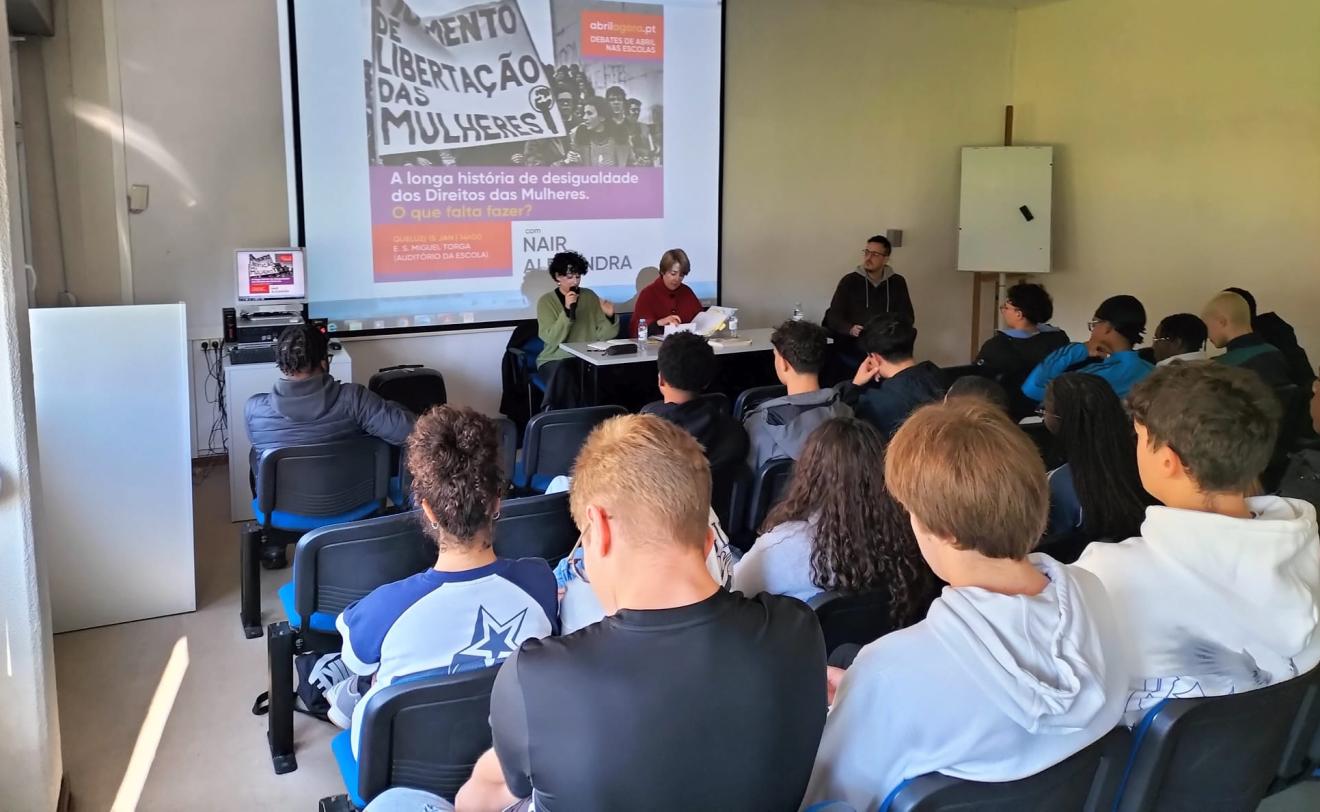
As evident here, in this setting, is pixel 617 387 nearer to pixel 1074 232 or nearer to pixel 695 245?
pixel 695 245

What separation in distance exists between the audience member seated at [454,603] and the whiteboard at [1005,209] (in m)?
6.42

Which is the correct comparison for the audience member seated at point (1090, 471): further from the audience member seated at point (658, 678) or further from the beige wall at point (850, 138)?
the beige wall at point (850, 138)

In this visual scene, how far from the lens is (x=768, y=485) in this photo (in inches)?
122

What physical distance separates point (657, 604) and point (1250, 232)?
656cm

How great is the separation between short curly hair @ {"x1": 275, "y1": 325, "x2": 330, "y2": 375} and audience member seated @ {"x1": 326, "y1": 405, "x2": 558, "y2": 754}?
156cm

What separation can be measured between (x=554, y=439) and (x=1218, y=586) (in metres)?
2.48

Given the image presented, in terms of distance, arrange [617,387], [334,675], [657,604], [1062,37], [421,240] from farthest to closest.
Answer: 1. [1062,37]
2. [421,240]
3. [617,387]
4. [334,675]
5. [657,604]

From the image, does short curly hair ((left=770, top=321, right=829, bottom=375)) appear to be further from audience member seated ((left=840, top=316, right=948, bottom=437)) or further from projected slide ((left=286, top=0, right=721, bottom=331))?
projected slide ((left=286, top=0, right=721, bottom=331))

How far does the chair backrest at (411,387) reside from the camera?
525 cm

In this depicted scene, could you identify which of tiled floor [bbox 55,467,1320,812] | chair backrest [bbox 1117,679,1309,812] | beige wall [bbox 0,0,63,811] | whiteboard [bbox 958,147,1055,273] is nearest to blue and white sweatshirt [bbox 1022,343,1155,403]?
tiled floor [bbox 55,467,1320,812]

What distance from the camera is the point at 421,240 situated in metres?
5.75

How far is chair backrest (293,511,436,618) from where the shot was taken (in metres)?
2.35

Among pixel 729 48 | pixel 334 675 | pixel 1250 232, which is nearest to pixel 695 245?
pixel 729 48

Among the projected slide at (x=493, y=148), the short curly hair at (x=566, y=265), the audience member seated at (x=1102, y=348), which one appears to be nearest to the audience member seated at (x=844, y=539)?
the audience member seated at (x=1102, y=348)
